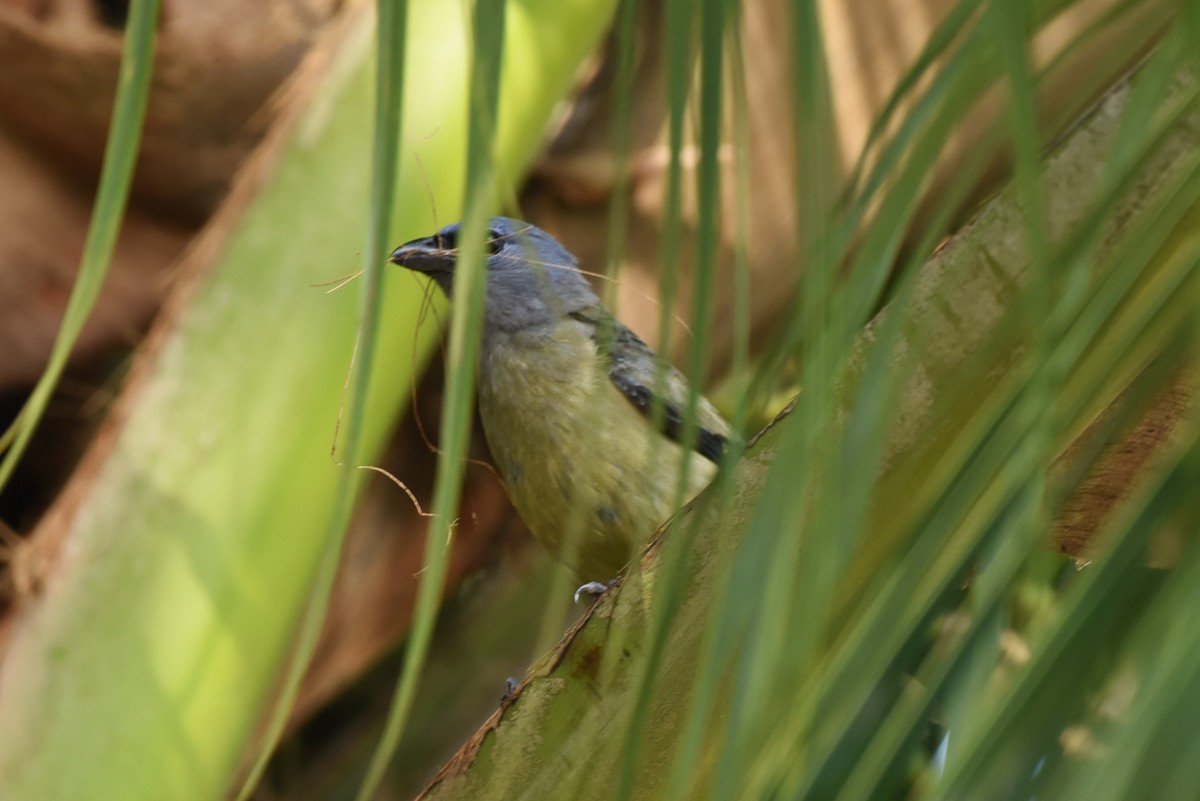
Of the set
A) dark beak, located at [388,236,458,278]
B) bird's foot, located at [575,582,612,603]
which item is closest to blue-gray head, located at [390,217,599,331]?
dark beak, located at [388,236,458,278]

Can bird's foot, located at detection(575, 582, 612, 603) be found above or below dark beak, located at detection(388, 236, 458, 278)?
below

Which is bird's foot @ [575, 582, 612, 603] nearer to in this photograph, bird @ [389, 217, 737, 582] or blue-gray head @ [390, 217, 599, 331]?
bird @ [389, 217, 737, 582]

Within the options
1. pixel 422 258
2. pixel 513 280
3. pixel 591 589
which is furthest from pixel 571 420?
pixel 513 280

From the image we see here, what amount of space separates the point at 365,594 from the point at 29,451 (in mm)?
812

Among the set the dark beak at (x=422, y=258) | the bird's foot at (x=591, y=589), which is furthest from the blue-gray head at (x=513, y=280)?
the bird's foot at (x=591, y=589)

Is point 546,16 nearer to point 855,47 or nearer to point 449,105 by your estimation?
point 449,105

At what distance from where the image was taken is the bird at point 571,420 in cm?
303

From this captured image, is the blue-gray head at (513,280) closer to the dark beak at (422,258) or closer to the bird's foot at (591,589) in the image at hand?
the dark beak at (422,258)

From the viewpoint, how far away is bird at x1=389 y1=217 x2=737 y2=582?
303 centimetres

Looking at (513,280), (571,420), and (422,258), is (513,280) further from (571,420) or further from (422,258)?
(422,258)

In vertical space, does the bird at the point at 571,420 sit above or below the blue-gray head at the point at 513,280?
below

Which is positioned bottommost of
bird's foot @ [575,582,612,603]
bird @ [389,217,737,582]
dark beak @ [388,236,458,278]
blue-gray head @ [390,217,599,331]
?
bird's foot @ [575,582,612,603]

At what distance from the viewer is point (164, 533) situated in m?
2.41

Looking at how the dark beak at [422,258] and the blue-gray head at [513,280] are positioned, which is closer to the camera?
the dark beak at [422,258]
